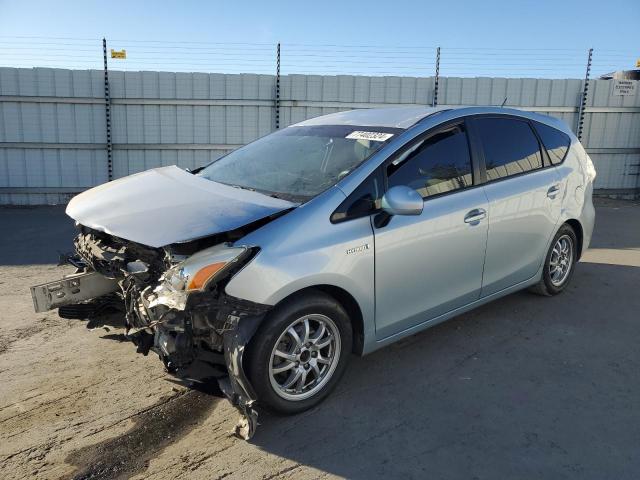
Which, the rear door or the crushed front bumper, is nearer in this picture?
the crushed front bumper

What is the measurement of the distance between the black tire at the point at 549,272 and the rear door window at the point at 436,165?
4.82 feet

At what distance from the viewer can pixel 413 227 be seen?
3.42m

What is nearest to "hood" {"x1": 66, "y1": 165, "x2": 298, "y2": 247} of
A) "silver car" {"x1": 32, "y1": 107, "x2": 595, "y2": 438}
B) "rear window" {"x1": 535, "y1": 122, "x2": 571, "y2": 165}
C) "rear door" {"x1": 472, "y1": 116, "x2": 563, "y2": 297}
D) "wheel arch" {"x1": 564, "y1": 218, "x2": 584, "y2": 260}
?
"silver car" {"x1": 32, "y1": 107, "x2": 595, "y2": 438}

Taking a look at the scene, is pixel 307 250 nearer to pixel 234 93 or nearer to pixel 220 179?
pixel 220 179

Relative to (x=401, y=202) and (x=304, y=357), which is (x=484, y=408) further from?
(x=401, y=202)

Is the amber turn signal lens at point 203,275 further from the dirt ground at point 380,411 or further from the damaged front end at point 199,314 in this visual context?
the dirt ground at point 380,411

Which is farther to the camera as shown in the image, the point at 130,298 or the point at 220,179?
the point at 220,179

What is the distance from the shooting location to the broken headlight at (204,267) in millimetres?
2748

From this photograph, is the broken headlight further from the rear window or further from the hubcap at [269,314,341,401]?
the rear window

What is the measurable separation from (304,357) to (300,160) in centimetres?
144

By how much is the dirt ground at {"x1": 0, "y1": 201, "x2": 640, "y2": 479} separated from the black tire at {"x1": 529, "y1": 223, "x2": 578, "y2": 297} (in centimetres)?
41

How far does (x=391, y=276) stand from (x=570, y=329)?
201 centimetres

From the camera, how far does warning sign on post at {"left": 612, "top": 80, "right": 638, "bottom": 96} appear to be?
11891 millimetres

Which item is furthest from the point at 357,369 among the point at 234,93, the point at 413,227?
the point at 234,93
